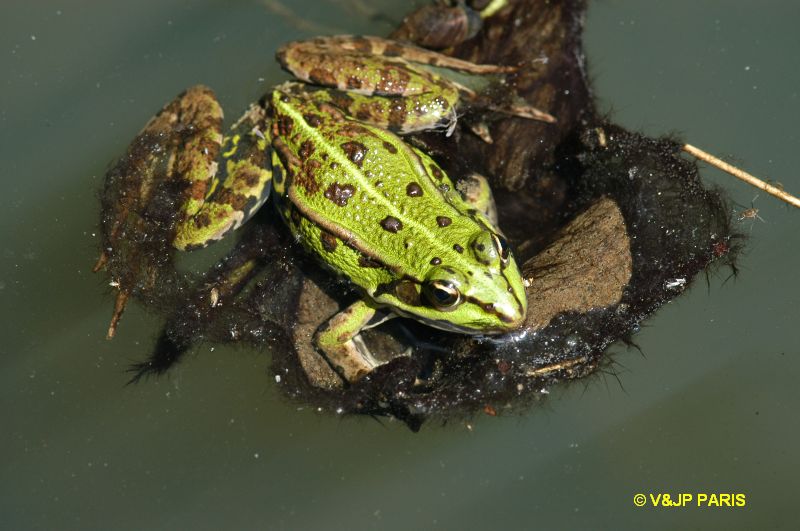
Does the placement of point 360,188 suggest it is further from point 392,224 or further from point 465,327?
point 465,327

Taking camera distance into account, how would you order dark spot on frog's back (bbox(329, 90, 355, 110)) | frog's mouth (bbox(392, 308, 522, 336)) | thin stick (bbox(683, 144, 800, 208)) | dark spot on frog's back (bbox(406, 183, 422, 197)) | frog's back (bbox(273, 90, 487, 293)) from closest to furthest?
1. frog's mouth (bbox(392, 308, 522, 336))
2. frog's back (bbox(273, 90, 487, 293))
3. dark spot on frog's back (bbox(406, 183, 422, 197))
4. thin stick (bbox(683, 144, 800, 208))
5. dark spot on frog's back (bbox(329, 90, 355, 110))

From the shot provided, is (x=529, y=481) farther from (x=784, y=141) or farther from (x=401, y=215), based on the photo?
(x=784, y=141)

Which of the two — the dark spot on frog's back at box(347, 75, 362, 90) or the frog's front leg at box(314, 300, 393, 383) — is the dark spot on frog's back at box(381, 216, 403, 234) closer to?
the frog's front leg at box(314, 300, 393, 383)

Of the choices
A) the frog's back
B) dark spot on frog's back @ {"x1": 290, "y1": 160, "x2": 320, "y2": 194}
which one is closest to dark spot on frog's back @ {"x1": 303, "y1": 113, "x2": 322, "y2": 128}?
the frog's back

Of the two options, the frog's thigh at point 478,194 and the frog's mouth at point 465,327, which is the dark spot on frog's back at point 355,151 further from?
the frog's mouth at point 465,327

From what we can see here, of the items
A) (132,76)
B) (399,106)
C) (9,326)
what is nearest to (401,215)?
(399,106)

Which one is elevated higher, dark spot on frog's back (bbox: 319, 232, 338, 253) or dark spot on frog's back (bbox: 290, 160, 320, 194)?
dark spot on frog's back (bbox: 290, 160, 320, 194)
